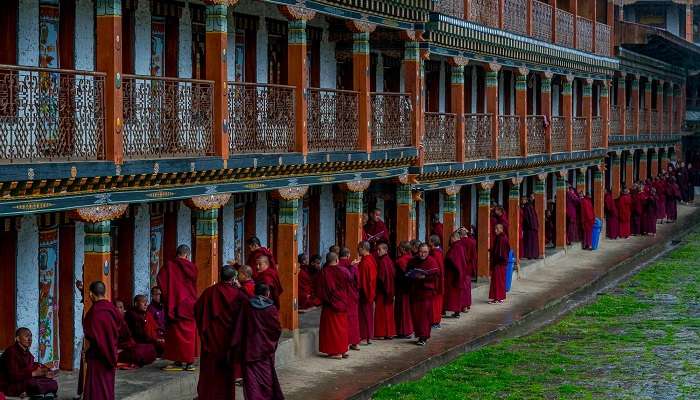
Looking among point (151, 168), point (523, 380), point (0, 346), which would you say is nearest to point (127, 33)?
point (151, 168)

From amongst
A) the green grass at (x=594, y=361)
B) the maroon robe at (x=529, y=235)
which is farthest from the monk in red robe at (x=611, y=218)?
the green grass at (x=594, y=361)

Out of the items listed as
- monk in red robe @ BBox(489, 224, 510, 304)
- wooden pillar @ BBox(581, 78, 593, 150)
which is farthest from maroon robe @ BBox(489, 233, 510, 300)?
wooden pillar @ BBox(581, 78, 593, 150)

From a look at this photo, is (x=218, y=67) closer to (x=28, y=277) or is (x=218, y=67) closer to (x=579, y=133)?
(x=28, y=277)

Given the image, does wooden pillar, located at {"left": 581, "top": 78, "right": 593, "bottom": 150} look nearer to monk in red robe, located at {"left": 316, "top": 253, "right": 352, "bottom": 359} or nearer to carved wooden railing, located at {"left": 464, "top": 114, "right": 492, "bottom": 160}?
carved wooden railing, located at {"left": 464, "top": 114, "right": 492, "bottom": 160}

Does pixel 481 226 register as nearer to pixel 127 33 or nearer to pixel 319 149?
pixel 319 149

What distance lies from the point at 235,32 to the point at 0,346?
274 inches

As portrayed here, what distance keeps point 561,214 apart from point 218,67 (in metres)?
18.1

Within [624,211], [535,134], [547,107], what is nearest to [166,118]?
[535,134]

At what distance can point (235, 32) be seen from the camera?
20219mm

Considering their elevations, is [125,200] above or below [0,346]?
above

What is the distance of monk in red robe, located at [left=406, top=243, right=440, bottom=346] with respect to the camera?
20188 millimetres

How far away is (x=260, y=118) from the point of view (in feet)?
60.8

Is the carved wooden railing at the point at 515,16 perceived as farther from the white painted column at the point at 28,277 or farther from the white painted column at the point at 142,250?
the white painted column at the point at 28,277

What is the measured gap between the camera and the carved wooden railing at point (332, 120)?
19734mm
